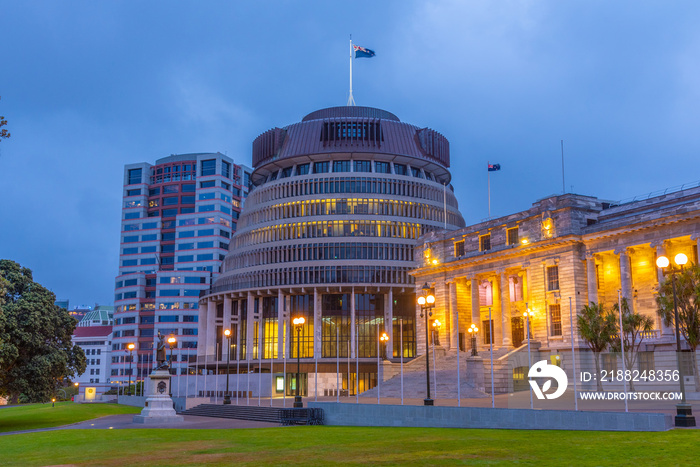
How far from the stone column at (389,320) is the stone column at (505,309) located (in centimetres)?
2769

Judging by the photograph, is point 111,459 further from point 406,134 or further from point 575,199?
point 406,134

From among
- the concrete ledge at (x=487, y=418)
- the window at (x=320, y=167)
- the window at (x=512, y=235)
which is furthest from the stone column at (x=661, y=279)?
the window at (x=320, y=167)

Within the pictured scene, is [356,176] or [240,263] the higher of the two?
[356,176]

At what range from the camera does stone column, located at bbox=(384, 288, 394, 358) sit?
10319cm

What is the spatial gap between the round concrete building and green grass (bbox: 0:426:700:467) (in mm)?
66548

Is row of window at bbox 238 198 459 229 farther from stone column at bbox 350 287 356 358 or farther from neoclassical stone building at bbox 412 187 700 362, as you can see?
neoclassical stone building at bbox 412 187 700 362

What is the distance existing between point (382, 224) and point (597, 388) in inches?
2800

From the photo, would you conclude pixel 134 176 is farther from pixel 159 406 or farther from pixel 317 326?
pixel 159 406

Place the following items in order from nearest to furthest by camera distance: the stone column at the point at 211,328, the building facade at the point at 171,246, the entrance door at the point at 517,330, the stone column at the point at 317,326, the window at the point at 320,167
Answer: the entrance door at the point at 517,330, the stone column at the point at 317,326, the window at the point at 320,167, the stone column at the point at 211,328, the building facade at the point at 171,246

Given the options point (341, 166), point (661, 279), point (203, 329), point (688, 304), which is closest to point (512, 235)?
point (661, 279)

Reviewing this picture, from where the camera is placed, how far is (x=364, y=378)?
103312 millimetres

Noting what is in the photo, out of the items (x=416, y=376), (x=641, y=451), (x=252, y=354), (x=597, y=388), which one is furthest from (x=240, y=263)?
(x=641, y=451)

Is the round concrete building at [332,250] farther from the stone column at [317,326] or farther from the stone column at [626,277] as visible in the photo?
the stone column at [626,277]

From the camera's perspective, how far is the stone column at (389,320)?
103 m
